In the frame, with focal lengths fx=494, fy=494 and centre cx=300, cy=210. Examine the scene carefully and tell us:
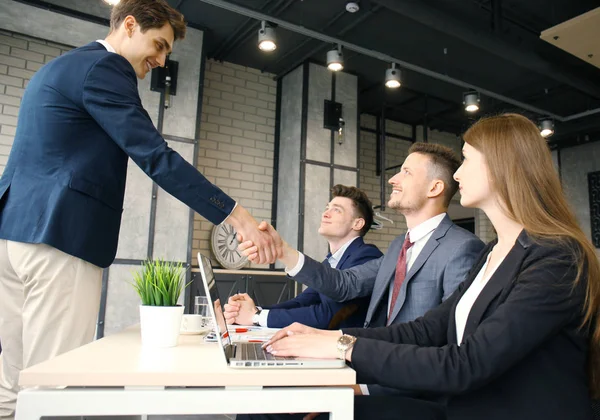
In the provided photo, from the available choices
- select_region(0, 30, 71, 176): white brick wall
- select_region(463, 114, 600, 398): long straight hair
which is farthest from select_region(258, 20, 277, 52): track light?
select_region(463, 114, 600, 398): long straight hair

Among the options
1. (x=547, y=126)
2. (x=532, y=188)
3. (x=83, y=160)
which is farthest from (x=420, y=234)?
(x=547, y=126)

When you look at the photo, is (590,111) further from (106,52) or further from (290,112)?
(106,52)

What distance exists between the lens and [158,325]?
1.20 m

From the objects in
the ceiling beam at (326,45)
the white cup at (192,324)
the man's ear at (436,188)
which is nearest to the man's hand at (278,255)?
the white cup at (192,324)

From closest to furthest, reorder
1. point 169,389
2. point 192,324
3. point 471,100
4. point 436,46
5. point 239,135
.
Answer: point 169,389, point 192,324, point 436,46, point 471,100, point 239,135

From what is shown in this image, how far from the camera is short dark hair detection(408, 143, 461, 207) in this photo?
2152mm

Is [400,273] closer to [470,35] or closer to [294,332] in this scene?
[294,332]

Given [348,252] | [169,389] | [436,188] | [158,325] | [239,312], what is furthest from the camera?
[348,252]

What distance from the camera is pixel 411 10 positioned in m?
4.39

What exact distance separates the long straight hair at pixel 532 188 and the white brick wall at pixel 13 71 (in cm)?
487

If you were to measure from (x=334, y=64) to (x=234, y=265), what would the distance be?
252 centimetres

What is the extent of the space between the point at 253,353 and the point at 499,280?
58 centimetres

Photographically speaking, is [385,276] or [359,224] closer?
[385,276]

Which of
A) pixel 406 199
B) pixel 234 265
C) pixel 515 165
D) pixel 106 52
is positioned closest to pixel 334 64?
pixel 234 265
